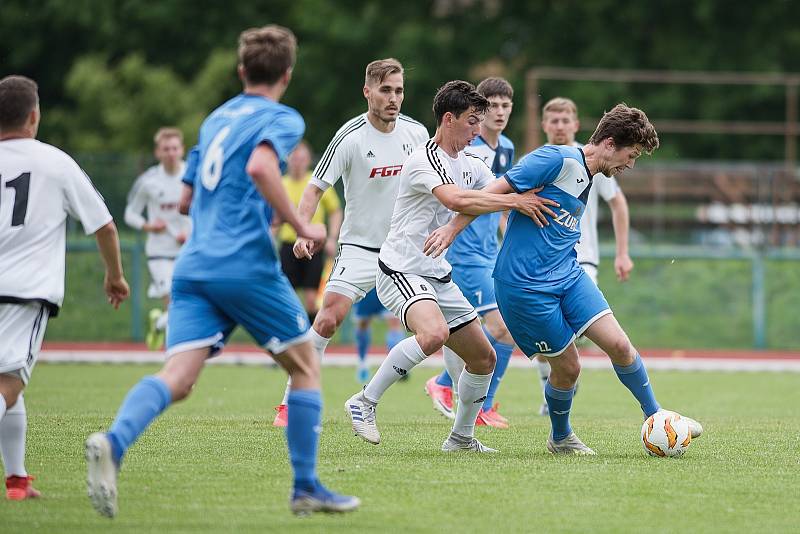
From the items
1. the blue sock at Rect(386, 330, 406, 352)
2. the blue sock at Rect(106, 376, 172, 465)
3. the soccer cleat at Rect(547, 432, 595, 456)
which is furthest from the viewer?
the blue sock at Rect(386, 330, 406, 352)

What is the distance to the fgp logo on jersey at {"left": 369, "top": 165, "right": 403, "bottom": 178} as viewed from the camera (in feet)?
28.2

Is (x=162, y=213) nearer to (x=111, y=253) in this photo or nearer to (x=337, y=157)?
(x=337, y=157)

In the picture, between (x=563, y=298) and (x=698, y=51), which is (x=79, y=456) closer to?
(x=563, y=298)

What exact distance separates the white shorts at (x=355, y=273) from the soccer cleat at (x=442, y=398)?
1357 mm

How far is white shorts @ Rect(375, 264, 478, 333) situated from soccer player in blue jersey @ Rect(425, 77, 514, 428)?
1698 mm

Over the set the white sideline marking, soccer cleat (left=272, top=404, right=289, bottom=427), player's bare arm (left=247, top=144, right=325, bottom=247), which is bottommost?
the white sideline marking

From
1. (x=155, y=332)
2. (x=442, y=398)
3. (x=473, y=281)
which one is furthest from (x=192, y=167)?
(x=155, y=332)

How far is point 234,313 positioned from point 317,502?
0.91 m

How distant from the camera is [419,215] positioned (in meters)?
7.62

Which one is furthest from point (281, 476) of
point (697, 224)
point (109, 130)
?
point (109, 130)

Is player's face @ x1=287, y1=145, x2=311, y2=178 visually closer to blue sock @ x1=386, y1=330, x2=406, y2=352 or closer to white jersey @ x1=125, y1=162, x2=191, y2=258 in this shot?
white jersey @ x1=125, y1=162, x2=191, y2=258

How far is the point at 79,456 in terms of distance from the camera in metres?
7.23

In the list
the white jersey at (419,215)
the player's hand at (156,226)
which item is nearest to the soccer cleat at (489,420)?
the white jersey at (419,215)

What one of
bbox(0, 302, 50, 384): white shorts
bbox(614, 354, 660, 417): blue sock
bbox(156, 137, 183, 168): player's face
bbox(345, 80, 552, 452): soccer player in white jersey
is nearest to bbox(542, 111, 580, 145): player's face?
bbox(345, 80, 552, 452): soccer player in white jersey
